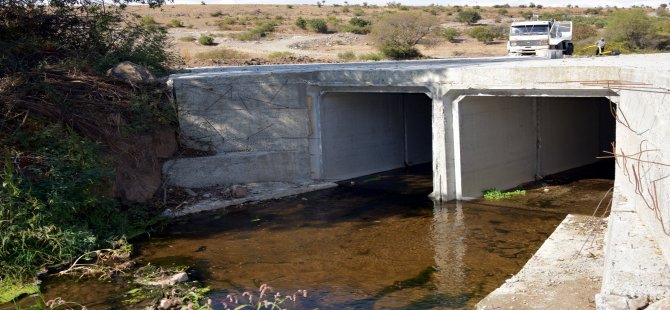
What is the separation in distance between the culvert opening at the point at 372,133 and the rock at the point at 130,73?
13.5 ft

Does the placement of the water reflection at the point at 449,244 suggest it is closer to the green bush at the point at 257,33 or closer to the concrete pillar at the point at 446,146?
the concrete pillar at the point at 446,146

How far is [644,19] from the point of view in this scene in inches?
1674

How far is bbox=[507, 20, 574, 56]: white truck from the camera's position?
29188 mm

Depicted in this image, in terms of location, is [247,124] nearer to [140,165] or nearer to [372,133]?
[140,165]

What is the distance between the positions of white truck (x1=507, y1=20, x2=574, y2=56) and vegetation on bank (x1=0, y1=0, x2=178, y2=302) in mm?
18194

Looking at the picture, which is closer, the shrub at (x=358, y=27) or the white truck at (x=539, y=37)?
the white truck at (x=539, y=37)

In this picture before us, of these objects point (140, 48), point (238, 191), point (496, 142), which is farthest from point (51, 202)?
point (496, 142)

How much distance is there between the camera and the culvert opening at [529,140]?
1393 cm

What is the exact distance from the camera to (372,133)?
17.0m

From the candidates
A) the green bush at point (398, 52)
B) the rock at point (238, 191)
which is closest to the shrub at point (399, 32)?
the green bush at point (398, 52)

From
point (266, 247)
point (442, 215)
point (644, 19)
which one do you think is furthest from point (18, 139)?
point (644, 19)

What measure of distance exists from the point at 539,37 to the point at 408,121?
14.2m

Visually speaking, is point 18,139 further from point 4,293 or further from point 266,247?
point 266,247

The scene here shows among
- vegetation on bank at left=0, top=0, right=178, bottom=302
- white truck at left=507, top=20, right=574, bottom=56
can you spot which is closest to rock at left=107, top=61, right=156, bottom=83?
vegetation on bank at left=0, top=0, right=178, bottom=302
